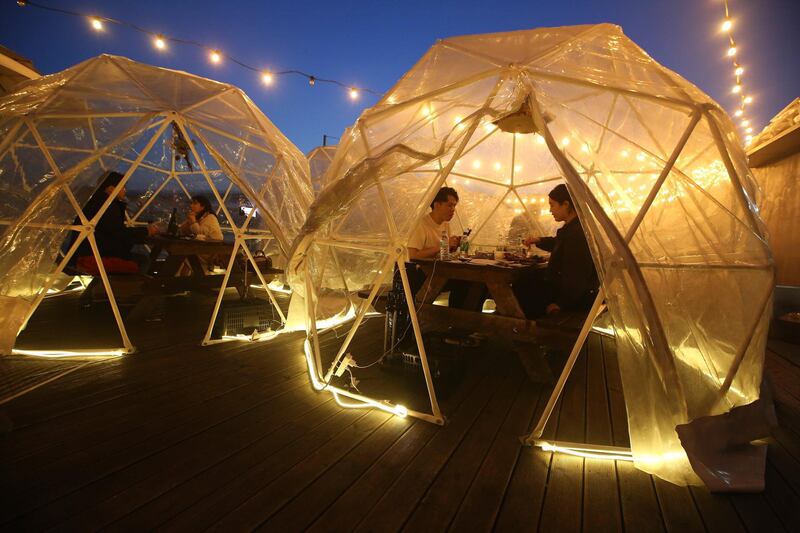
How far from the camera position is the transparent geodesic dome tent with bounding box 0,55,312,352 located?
3213 mm

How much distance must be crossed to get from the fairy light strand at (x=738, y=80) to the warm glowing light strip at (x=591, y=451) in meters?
6.85

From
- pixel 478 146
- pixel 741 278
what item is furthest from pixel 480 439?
pixel 478 146

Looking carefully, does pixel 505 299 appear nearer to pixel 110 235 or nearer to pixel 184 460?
pixel 184 460

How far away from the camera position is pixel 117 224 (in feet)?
14.0

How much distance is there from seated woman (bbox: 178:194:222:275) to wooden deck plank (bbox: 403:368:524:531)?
4.92m

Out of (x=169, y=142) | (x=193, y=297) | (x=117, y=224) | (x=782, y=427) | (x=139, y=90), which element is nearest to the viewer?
(x=782, y=427)

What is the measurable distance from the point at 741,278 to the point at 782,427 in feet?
4.68

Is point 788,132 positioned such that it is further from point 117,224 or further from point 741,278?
point 117,224

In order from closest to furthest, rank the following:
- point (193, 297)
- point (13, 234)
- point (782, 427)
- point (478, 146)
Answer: point (782, 427) → point (13, 234) → point (478, 146) → point (193, 297)

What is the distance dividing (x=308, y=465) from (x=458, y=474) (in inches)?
32.5

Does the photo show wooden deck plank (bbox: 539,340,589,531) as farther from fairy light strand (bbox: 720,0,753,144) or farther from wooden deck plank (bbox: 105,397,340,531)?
fairy light strand (bbox: 720,0,753,144)

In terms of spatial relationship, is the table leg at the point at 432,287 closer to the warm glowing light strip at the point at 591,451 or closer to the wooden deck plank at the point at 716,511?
the warm glowing light strip at the point at 591,451

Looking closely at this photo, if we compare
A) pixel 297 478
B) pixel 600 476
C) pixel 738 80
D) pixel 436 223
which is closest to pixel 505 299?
pixel 600 476

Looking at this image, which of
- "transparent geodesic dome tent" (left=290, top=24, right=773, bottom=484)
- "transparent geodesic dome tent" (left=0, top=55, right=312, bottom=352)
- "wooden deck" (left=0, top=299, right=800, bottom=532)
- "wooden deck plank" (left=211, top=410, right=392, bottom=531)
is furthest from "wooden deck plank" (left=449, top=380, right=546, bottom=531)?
"transparent geodesic dome tent" (left=0, top=55, right=312, bottom=352)
